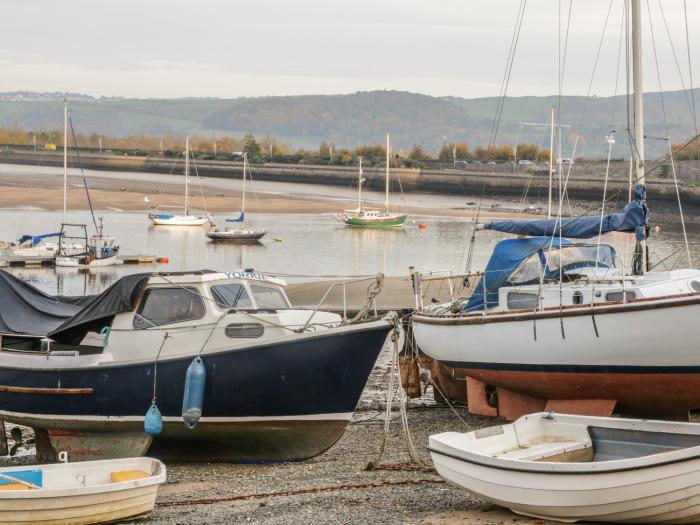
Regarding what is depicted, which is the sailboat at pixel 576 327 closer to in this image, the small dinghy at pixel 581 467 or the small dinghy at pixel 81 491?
the small dinghy at pixel 581 467

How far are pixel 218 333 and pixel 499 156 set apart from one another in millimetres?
121226

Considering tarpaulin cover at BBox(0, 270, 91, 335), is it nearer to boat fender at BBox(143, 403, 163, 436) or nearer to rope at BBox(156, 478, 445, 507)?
boat fender at BBox(143, 403, 163, 436)

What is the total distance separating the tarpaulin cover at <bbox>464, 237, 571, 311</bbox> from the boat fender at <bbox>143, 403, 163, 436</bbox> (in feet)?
17.2

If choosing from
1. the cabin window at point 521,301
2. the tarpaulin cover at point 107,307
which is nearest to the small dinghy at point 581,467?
the cabin window at point 521,301

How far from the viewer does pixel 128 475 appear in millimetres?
12242

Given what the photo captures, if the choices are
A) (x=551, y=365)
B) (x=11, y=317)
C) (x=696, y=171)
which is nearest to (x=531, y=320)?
(x=551, y=365)

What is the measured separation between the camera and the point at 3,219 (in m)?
61.8

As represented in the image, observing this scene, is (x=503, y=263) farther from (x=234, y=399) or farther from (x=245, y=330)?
(x=234, y=399)

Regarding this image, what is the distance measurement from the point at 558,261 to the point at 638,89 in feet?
10.1

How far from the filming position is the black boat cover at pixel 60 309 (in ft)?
47.9

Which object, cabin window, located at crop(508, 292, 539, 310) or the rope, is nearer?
the rope

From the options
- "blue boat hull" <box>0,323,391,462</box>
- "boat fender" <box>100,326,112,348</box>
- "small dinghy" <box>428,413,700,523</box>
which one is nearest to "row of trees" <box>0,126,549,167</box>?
"boat fender" <box>100,326,112,348</box>

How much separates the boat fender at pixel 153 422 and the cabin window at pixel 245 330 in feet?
4.28

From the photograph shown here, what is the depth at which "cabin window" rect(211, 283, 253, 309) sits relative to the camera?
573 inches
